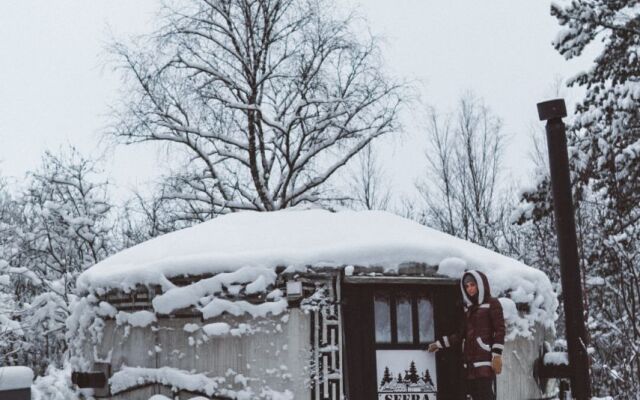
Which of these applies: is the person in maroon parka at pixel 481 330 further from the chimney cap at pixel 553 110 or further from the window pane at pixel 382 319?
the chimney cap at pixel 553 110

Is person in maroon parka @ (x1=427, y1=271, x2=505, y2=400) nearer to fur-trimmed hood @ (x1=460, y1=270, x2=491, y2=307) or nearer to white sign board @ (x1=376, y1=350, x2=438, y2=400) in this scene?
fur-trimmed hood @ (x1=460, y1=270, x2=491, y2=307)

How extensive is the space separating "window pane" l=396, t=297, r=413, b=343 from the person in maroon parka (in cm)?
51

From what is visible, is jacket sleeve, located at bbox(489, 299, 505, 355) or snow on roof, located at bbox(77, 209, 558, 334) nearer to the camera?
jacket sleeve, located at bbox(489, 299, 505, 355)

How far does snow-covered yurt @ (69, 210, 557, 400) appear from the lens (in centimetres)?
509

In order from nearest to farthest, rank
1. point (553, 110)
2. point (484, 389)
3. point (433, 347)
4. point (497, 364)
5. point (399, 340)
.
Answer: point (497, 364), point (484, 389), point (433, 347), point (399, 340), point (553, 110)

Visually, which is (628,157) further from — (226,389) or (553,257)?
(226,389)

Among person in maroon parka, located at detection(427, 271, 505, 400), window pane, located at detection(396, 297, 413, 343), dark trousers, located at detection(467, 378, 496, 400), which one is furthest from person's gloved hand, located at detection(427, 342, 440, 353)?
dark trousers, located at detection(467, 378, 496, 400)

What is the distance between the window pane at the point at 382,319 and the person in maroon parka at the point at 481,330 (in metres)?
0.61

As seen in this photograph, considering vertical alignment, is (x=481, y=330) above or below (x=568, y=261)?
below

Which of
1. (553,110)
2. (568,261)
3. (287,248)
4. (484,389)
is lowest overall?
(484,389)

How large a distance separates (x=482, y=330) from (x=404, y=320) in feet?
2.15

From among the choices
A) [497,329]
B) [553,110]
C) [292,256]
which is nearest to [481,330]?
[497,329]

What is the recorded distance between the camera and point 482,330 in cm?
491

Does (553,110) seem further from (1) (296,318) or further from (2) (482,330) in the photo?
(1) (296,318)
